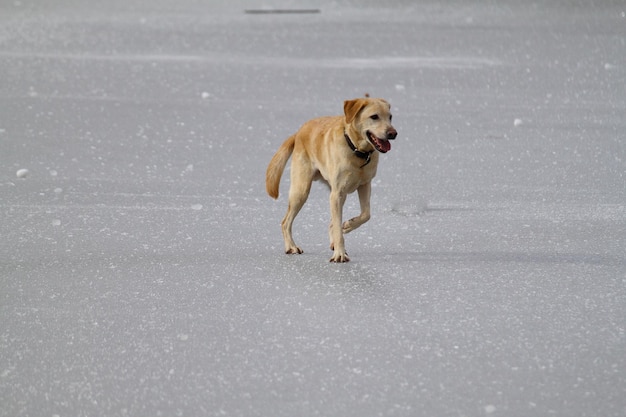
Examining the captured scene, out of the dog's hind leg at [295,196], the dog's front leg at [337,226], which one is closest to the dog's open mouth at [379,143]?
the dog's front leg at [337,226]

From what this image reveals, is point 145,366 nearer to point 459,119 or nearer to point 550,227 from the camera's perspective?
point 550,227

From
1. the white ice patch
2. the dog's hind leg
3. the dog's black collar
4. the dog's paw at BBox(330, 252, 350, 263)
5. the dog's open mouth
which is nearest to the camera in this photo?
the dog's open mouth

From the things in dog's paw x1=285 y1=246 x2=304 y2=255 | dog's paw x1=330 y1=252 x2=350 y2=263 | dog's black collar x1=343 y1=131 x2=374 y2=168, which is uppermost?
dog's black collar x1=343 y1=131 x2=374 y2=168

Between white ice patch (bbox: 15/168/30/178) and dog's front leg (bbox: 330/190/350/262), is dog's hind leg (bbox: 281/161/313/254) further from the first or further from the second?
white ice patch (bbox: 15/168/30/178)

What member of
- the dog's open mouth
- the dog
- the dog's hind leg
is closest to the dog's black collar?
the dog

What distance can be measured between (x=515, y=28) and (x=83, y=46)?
450 cm

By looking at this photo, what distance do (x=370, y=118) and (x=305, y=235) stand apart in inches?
42.9

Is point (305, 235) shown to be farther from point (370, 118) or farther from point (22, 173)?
point (22, 173)

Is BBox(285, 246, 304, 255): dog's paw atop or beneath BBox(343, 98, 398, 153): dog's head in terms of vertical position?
beneath

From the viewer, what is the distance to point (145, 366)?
4.91 metres

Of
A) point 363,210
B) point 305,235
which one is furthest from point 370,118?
point 305,235

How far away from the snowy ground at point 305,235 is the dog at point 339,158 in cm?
24

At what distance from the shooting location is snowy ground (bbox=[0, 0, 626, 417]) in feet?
15.6

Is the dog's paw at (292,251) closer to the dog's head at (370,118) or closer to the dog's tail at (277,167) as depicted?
the dog's tail at (277,167)
